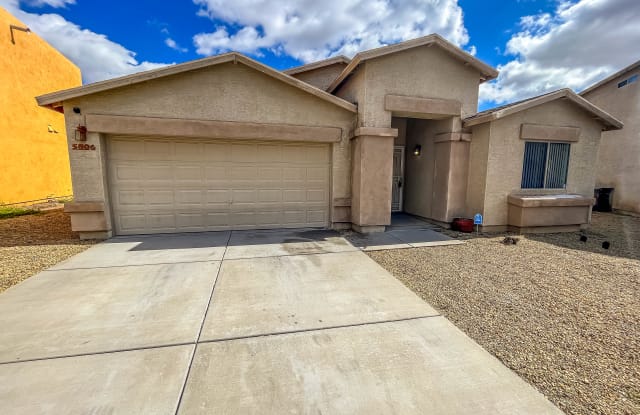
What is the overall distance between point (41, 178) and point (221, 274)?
12.1m

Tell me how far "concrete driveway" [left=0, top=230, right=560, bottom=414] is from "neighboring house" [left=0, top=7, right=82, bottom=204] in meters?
9.11

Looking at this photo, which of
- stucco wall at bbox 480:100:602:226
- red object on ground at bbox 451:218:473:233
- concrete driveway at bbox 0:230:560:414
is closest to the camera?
concrete driveway at bbox 0:230:560:414

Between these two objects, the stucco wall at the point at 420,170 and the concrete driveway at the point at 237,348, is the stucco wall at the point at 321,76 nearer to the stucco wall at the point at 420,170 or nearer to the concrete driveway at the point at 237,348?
the stucco wall at the point at 420,170

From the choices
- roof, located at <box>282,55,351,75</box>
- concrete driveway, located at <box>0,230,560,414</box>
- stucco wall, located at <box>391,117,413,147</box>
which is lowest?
concrete driveway, located at <box>0,230,560,414</box>

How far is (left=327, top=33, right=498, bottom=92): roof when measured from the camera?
6.52 meters

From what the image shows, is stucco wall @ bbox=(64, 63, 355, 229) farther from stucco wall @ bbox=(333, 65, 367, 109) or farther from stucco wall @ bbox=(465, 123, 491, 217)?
stucco wall @ bbox=(465, 123, 491, 217)

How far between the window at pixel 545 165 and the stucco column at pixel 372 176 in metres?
3.88

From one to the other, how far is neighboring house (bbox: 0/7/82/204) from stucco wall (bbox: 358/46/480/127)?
12.5m

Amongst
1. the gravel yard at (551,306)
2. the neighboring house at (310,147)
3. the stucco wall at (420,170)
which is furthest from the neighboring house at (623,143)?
the stucco wall at (420,170)

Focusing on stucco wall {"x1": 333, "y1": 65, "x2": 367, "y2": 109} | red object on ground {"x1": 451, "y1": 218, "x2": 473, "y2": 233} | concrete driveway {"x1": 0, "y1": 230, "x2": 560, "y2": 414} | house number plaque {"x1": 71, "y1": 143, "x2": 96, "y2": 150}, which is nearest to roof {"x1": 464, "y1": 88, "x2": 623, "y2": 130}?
red object on ground {"x1": 451, "y1": 218, "x2": 473, "y2": 233}

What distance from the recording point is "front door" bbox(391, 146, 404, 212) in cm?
1001

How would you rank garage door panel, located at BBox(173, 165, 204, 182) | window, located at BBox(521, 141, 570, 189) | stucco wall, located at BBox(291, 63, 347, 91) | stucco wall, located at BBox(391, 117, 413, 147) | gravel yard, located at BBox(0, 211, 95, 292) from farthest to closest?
stucco wall, located at BBox(291, 63, 347, 91)
stucco wall, located at BBox(391, 117, 413, 147)
window, located at BBox(521, 141, 570, 189)
garage door panel, located at BBox(173, 165, 204, 182)
gravel yard, located at BBox(0, 211, 95, 292)

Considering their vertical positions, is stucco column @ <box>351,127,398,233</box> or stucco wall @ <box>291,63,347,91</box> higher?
stucco wall @ <box>291,63,347,91</box>

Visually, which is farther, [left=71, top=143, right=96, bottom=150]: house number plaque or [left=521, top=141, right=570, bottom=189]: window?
[left=521, top=141, right=570, bottom=189]: window
